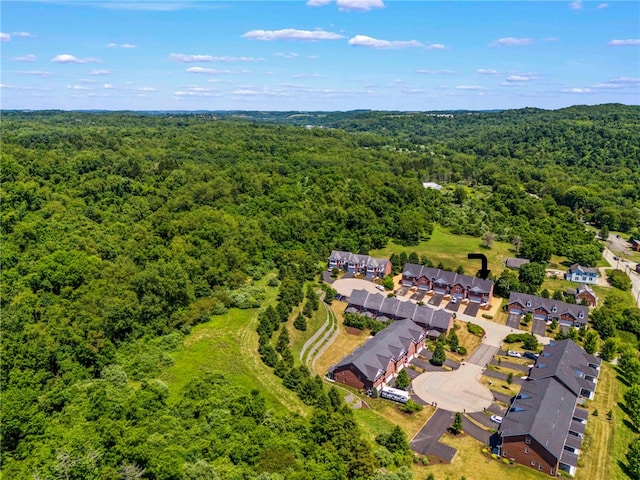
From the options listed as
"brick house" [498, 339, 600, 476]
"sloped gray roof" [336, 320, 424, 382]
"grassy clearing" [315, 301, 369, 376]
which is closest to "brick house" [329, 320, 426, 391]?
"sloped gray roof" [336, 320, 424, 382]

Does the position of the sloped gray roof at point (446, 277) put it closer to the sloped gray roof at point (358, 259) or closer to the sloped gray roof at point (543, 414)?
the sloped gray roof at point (358, 259)

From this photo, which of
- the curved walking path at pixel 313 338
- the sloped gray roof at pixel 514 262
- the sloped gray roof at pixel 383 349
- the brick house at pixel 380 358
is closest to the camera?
the brick house at pixel 380 358

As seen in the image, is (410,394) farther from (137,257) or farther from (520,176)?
(520,176)

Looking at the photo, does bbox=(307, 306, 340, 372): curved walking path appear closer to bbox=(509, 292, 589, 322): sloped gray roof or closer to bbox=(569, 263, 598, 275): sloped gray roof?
bbox=(509, 292, 589, 322): sloped gray roof

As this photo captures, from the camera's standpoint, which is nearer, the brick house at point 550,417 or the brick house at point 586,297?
the brick house at point 550,417

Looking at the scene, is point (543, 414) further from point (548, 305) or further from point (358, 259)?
point (358, 259)

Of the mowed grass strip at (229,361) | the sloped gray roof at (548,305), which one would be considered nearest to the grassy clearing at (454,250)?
the sloped gray roof at (548,305)

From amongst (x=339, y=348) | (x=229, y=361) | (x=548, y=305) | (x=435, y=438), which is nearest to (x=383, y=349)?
(x=339, y=348)
